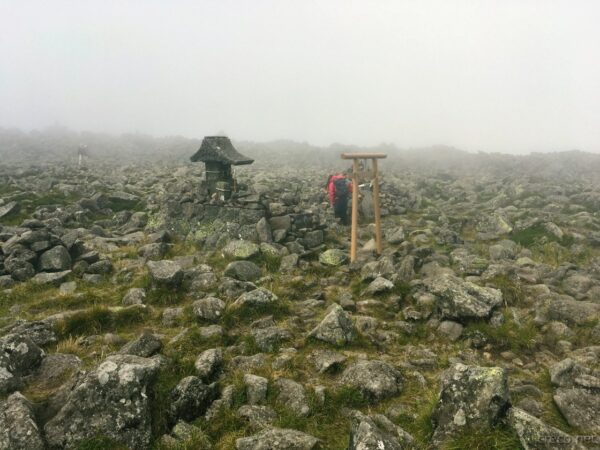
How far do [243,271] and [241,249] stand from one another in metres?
1.87

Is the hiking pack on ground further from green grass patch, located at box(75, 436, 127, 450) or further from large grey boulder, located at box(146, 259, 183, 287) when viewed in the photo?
green grass patch, located at box(75, 436, 127, 450)

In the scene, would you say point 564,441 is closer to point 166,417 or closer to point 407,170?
point 166,417

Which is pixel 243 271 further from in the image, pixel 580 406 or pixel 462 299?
pixel 580 406

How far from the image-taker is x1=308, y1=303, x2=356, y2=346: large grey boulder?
8.76 m

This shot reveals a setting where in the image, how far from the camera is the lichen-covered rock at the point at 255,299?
32.8 ft

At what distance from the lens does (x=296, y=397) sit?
6898mm

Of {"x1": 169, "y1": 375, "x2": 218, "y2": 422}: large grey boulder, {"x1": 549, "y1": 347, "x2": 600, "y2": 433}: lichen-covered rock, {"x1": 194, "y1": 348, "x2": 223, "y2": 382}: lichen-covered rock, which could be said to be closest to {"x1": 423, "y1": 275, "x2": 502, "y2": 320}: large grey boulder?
{"x1": 549, "y1": 347, "x2": 600, "y2": 433}: lichen-covered rock

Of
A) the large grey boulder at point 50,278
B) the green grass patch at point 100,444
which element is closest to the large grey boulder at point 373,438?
the green grass patch at point 100,444

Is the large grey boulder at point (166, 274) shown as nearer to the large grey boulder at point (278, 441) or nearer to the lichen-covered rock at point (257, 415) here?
the lichen-covered rock at point (257, 415)

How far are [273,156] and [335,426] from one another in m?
48.1

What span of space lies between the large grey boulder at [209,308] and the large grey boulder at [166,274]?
1473 mm

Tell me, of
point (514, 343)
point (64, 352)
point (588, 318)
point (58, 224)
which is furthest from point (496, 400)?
point (58, 224)

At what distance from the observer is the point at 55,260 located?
42.2 ft

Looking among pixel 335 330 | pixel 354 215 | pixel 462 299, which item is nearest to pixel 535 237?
pixel 354 215
